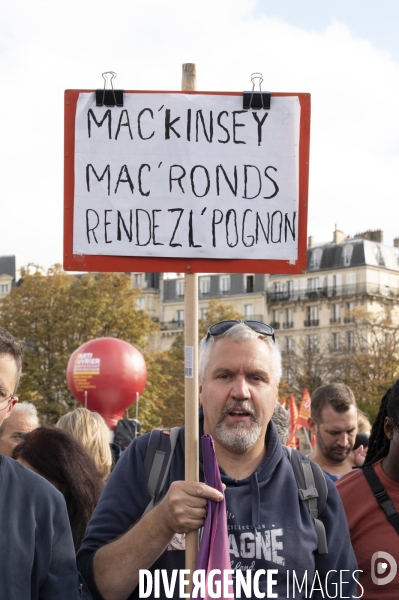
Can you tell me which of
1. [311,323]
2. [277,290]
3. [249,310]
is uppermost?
[277,290]

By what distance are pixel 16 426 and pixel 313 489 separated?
11.2 ft

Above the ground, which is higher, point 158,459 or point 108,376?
point 108,376

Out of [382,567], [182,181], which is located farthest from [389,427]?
[182,181]

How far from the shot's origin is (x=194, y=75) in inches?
156

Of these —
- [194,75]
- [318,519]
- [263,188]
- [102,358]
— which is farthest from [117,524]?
[102,358]

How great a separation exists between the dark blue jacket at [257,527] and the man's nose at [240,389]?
261 mm

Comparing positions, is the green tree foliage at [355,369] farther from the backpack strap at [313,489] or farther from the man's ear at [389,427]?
the backpack strap at [313,489]

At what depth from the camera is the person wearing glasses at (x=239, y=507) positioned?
11.6 feet

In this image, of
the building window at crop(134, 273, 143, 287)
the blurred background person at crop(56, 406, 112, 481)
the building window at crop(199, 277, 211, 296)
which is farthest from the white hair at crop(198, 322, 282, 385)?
the building window at crop(134, 273, 143, 287)

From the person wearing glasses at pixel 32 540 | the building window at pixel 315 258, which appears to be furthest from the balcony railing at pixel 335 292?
the person wearing glasses at pixel 32 540

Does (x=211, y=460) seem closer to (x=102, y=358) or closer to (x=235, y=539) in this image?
(x=235, y=539)

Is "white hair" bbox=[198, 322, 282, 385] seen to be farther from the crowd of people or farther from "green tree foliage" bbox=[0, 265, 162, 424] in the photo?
"green tree foliage" bbox=[0, 265, 162, 424]

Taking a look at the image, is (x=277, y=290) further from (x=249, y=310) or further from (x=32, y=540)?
(x=32, y=540)

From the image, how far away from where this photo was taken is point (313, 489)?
3.76 metres
